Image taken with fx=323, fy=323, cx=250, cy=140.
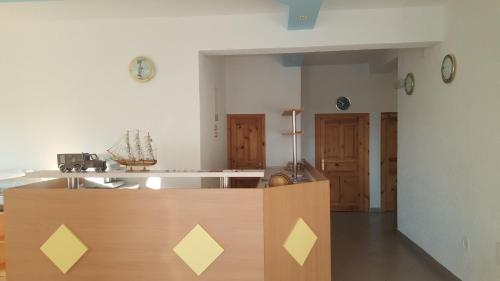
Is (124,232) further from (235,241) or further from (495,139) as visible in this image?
(495,139)

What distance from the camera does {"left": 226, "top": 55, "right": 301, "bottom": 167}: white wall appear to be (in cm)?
511

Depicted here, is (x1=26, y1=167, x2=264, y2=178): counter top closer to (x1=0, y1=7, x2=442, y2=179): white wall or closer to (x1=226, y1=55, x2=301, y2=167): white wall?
(x1=0, y1=7, x2=442, y2=179): white wall

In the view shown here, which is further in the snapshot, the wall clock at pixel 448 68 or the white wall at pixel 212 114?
the white wall at pixel 212 114

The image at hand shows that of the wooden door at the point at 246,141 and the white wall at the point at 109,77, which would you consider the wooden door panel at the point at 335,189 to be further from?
the white wall at the point at 109,77

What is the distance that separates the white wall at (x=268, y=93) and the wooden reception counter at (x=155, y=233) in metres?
3.09

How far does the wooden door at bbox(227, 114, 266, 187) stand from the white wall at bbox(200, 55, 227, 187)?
0.22 m

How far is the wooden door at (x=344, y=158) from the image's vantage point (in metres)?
5.98

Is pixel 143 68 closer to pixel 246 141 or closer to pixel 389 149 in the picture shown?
pixel 246 141

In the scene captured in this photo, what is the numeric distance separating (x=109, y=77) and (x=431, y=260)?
4021mm

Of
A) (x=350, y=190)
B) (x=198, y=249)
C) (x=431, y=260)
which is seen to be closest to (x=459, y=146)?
(x=431, y=260)

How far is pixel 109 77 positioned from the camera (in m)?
3.45

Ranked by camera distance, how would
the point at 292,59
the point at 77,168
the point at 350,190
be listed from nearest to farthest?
the point at 77,168, the point at 292,59, the point at 350,190

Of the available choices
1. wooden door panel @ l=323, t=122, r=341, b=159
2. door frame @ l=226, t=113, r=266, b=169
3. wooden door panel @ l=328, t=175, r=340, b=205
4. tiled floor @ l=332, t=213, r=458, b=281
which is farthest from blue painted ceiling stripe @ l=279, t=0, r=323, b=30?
wooden door panel @ l=328, t=175, r=340, b=205

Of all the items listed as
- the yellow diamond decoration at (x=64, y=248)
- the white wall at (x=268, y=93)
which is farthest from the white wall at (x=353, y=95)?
the yellow diamond decoration at (x=64, y=248)
